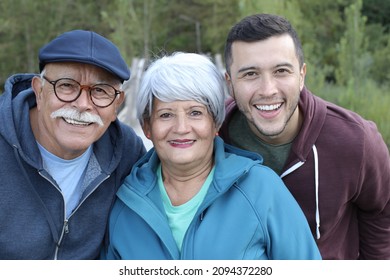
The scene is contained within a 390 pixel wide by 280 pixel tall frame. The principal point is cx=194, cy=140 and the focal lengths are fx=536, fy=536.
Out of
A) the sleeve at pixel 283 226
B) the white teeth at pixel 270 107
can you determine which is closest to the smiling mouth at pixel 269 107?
the white teeth at pixel 270 107

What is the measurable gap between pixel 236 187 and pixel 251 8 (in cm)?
1172

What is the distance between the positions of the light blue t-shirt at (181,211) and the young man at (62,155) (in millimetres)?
401

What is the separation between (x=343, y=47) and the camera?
37.9 ft

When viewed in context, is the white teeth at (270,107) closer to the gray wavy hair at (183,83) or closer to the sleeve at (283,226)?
the gray wavy hair at (183,83)

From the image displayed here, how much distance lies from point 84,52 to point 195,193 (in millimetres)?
956

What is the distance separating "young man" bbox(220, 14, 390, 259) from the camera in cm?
305

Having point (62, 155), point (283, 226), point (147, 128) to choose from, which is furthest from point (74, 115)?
point (283, 226)

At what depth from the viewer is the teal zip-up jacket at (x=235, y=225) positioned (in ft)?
8.79

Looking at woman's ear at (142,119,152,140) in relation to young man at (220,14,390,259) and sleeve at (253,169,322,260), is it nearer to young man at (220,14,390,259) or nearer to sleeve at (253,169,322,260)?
young man at (220,14,390,259)

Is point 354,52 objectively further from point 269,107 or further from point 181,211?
point 181,211

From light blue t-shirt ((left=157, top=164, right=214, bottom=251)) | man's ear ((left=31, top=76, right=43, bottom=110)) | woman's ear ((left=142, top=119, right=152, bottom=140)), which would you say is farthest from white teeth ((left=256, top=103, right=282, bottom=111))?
man's ear ((left=31, top=76, right=43, bottom=110))

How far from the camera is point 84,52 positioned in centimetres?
282
